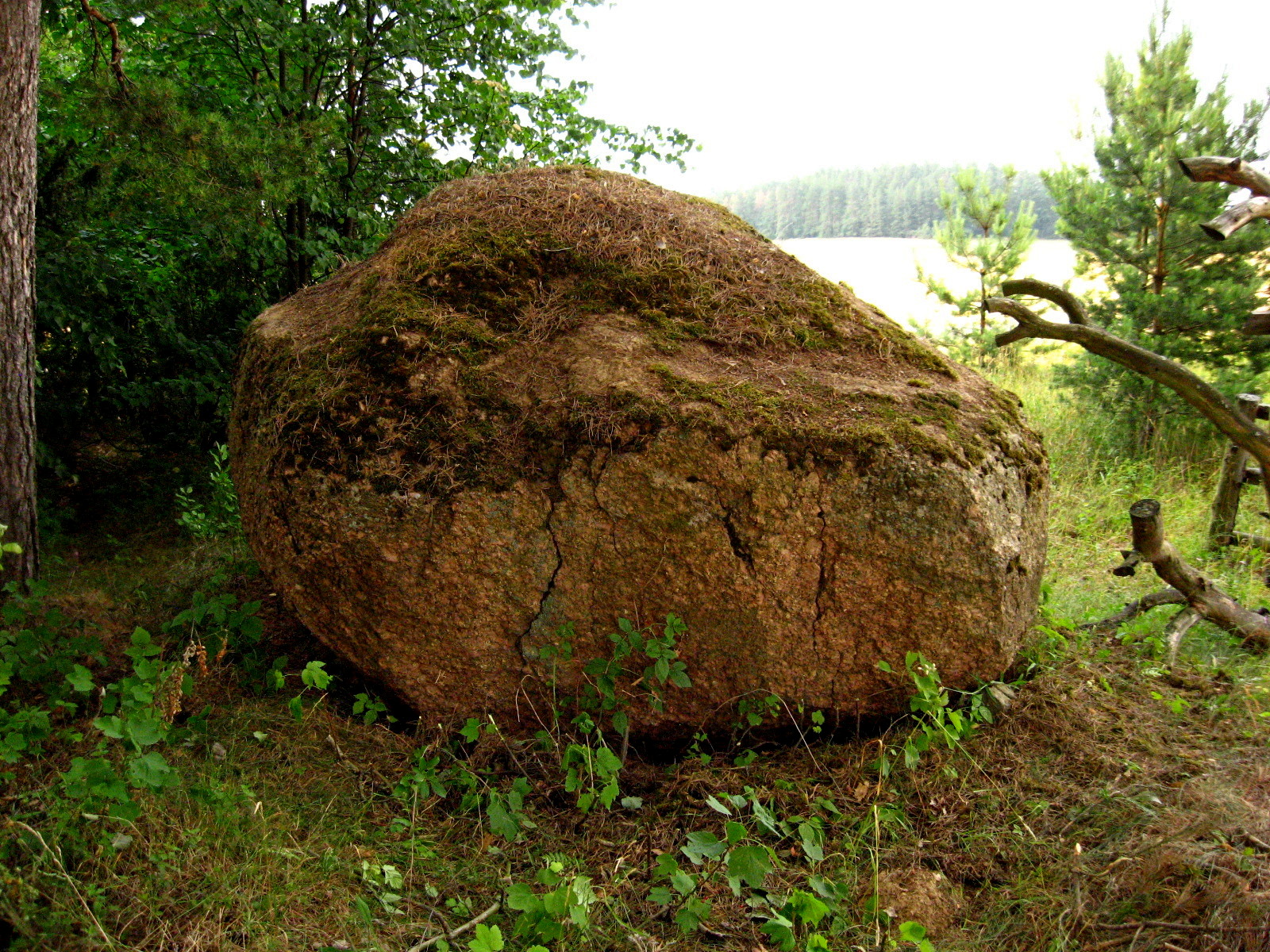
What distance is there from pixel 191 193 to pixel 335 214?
5.38 ft

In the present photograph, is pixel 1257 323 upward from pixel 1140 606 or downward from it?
upward

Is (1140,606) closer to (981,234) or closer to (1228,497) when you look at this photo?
(1228,497)

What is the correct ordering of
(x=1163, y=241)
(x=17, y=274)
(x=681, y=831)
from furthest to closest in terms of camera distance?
(x=1163, y=241) < (x=17, y=274) < (x=681, y=831)

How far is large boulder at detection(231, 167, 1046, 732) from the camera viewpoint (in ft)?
9.50

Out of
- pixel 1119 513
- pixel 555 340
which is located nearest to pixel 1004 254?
pixel 1119 513

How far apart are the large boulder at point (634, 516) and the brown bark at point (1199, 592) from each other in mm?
791

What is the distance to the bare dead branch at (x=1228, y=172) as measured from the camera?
403 centimetres

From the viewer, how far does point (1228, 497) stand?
5.15m

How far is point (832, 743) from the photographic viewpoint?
3059 millimetres

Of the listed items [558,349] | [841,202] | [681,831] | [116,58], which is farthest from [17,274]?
[841,202]

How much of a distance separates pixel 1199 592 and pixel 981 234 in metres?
6.89

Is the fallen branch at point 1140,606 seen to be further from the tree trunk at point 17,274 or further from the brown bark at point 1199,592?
the tree trunk at point 17,274

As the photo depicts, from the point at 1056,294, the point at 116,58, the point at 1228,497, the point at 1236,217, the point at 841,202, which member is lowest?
the point at 1228,497

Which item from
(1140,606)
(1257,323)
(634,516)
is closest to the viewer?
(634,516)
